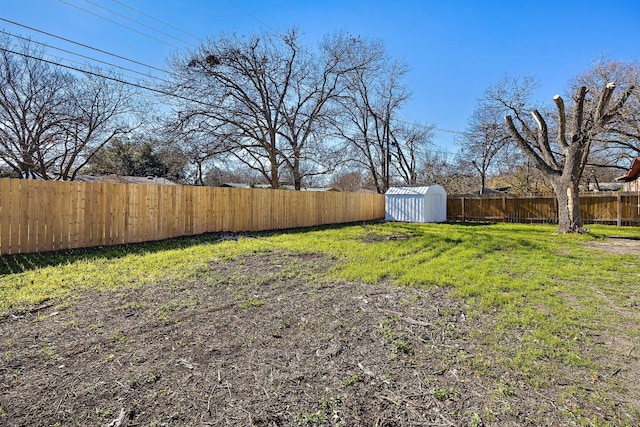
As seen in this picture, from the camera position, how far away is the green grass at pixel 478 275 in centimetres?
253

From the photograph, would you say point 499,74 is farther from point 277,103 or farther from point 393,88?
point 277,103

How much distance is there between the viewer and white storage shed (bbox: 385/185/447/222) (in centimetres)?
1458

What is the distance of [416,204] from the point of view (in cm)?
1473

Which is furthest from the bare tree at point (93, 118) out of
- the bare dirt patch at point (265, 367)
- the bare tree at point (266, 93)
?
the bare dirt patch at point (265, 367)

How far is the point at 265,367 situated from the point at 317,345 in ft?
1.51

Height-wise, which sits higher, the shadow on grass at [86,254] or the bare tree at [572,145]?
the bare tree at [572,145]

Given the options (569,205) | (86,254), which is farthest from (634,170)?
(86,254)

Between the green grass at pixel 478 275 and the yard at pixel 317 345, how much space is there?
0.03 meters

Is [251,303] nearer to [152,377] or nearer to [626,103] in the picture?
[152,377]

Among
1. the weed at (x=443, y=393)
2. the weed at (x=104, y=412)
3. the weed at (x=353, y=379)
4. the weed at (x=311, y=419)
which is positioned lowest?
the weed at (x=311, y=419)

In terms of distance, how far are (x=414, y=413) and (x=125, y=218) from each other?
7.10 m

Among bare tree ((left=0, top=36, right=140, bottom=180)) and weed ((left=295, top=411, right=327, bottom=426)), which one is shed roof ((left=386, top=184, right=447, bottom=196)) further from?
weed ((left=295, top=411, right=327, bottom=426))

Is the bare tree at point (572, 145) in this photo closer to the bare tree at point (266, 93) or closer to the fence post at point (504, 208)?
the fence post at point (504, 208)

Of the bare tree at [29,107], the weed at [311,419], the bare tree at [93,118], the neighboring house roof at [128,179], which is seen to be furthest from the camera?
the neighboring house roof at [128,179]
